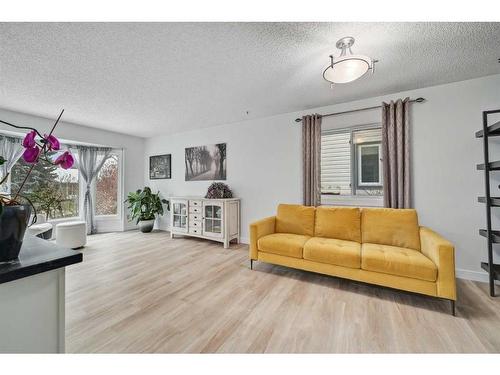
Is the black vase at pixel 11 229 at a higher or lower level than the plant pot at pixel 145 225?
higher

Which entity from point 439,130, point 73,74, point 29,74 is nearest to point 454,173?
point 439,130

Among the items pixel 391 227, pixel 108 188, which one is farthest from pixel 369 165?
pixel 108 188

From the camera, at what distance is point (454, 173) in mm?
2492

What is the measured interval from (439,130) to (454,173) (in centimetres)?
55

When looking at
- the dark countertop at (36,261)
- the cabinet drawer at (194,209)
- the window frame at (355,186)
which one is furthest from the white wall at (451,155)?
the dark countertop at (36,261)

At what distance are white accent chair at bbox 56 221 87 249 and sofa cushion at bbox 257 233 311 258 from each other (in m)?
3.11

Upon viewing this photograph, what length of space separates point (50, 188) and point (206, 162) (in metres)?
3.11

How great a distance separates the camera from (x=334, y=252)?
→ 2207mm

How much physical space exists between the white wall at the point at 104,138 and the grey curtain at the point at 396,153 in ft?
17.3

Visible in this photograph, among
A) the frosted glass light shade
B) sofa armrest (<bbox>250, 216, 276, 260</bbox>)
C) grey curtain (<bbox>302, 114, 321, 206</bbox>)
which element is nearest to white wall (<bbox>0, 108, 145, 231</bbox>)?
sofa armrest (<bbox>250, 216, 276, 260</bbox>)

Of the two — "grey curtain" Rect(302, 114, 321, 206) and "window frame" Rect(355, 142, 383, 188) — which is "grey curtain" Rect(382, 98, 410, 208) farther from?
"grey curtain" Rect(302, 114, 321, 206)

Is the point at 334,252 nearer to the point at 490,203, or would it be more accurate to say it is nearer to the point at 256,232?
the point at 256,232

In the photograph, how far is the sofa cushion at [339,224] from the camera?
2570mm

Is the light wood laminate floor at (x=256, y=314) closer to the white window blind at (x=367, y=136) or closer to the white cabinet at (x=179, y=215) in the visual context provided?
the white cabinet at (x=179, y=215)
